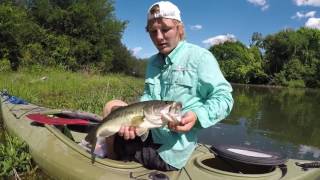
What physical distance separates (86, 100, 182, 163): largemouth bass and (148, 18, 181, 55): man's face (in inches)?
33.2

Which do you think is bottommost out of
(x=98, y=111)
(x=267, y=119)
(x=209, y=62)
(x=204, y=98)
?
(x=267, y=119)

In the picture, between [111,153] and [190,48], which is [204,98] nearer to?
[190,48]

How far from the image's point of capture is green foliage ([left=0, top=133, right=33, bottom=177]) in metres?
5.20

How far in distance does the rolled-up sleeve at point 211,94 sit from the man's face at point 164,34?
323 millimetres

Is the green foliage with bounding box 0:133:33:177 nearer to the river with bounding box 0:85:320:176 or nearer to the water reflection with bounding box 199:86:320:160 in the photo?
the river with bounding box 0:85:320:176

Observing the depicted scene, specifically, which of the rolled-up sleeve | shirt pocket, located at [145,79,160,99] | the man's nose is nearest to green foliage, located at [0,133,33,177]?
shirt pocket, located at [145,79,160,99]

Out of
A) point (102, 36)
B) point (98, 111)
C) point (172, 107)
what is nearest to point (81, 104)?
point (98, 111)

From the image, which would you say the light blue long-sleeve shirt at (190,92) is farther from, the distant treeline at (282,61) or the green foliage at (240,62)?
the green foliage at (240,62)

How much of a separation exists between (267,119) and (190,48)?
1353 cm

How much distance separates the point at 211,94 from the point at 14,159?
2.80m

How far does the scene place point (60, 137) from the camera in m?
4.98

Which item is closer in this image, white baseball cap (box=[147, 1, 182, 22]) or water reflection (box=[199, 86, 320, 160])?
white baseball cap (box=[147, 1, 182, 22])

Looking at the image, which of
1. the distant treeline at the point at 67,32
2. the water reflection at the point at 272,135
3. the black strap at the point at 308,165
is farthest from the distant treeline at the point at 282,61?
the black strap at the point at 308,165

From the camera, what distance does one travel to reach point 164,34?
4004 mm
